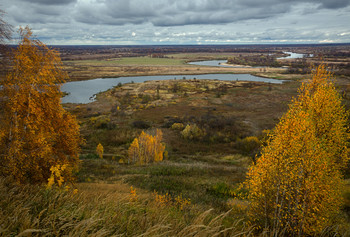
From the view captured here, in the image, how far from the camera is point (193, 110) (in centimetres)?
6619

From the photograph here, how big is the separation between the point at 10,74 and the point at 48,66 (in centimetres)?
172

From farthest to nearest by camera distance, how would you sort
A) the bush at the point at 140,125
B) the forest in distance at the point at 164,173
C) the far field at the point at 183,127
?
the bush at the point at 140,125 < the far field at the point at 183,127 < the forest in distance at the point at 164,173

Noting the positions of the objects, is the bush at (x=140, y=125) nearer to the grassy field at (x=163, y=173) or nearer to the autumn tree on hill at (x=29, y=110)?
the grassy field at (x=163, y=173)

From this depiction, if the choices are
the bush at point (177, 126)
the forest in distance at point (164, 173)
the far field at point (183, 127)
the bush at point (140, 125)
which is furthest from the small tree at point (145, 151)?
the bush at point (140, 125)

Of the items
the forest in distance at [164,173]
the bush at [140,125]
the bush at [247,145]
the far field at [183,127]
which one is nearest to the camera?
the forest in distance at [164,173]

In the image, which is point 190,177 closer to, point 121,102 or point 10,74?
point 10,74

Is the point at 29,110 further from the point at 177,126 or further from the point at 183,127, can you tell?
the point at 183,127

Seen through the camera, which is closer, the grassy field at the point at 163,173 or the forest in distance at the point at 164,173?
the grassy field at the point at 163,173

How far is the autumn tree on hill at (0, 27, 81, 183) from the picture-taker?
1013cm

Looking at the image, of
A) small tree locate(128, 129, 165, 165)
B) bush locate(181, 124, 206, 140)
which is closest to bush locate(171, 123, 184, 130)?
bush locate(181, 124, 206, 140)

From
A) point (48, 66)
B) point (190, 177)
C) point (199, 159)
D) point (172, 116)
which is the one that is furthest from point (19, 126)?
point (172, 116)

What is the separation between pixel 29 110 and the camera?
10.7 metres

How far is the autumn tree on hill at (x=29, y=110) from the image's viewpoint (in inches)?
399

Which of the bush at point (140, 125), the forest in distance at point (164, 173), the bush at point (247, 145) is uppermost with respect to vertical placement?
the forest in distance at point (164, 173)
